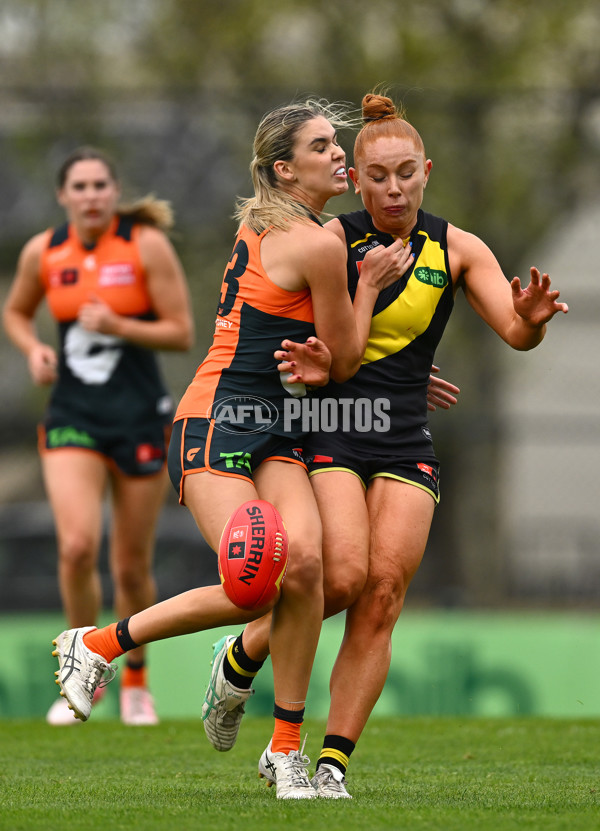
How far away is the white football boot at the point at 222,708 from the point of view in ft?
15.0

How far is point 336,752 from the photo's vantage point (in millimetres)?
4348

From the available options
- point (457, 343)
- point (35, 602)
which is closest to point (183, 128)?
point (457, 343)

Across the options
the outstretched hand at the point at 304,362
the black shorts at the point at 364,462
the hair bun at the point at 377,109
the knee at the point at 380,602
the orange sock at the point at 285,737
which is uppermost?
the hair bun at the point at 377,109

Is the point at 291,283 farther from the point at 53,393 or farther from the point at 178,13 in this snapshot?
the point at 178,13

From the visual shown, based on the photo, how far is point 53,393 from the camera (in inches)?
274

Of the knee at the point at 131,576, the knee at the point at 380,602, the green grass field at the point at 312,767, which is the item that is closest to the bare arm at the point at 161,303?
the knee at the point at 131,576

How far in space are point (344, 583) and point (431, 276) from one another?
46.1 inches

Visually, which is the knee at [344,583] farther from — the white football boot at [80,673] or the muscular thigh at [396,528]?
the white football boot at [80,673]

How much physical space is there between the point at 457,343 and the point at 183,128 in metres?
3.25

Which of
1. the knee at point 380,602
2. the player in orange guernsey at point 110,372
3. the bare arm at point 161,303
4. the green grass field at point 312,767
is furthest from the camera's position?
the bare arm at point 161,303

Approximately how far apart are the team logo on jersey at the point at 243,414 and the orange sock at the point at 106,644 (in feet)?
2.62

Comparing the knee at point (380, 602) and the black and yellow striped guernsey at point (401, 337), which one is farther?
the black and yellow striped guernsey at point (401, 337)

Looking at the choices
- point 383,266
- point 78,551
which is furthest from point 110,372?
point 383,266

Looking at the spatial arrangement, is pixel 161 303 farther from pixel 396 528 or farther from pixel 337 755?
pixel 337 755
